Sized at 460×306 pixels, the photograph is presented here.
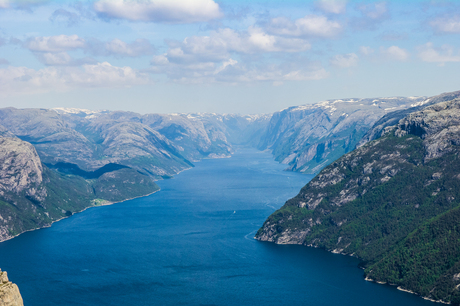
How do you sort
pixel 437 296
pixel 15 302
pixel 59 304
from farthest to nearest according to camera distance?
pixel 59 304 → pixel 437 296 → pixel 15 302

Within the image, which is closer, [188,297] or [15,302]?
[15,302]

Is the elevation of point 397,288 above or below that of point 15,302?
below

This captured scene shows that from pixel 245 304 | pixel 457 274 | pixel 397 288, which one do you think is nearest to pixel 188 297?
pixel 245 304

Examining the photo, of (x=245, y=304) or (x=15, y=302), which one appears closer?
(x=15, y=302)

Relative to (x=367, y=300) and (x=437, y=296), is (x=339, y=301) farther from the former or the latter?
(x=437, y=296)

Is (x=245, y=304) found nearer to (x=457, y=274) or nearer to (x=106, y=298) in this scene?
(x=106, y=298)

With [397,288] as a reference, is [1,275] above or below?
above

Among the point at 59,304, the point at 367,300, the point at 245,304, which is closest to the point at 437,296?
the point at 367,300

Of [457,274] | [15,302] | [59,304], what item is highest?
[15,302]

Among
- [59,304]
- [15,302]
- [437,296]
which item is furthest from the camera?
[59,304]
